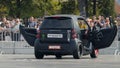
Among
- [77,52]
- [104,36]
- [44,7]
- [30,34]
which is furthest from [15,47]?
[44,7]

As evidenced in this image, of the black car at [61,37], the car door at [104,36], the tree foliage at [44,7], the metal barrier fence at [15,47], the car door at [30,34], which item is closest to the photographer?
the black car at [61,37]

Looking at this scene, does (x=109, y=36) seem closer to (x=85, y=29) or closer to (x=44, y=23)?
(x=85, y=29)

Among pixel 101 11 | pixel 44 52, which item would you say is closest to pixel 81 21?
pixel 44 52

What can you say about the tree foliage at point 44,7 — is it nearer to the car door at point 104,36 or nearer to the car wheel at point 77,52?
the car door at point 104,36

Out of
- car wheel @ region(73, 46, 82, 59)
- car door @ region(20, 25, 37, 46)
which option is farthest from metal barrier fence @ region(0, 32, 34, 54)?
car wheel @ region(73, 46, 82, 59)

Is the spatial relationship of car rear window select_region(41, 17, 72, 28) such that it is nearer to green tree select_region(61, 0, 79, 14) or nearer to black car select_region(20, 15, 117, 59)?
black car select_region(20, 15, 117, 59)

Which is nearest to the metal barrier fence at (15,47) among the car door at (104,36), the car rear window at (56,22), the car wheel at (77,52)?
the car door at (104,36)

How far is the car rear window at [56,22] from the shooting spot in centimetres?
2390

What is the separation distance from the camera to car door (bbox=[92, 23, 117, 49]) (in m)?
24.6

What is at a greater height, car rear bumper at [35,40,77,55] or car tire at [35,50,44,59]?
car rear bumper at [35,40,77,55]

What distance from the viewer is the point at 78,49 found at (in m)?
23.6

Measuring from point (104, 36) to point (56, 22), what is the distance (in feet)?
7.18

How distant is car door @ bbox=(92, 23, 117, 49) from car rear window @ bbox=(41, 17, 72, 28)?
56.0 inches

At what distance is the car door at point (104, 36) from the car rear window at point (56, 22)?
4.66 ft
